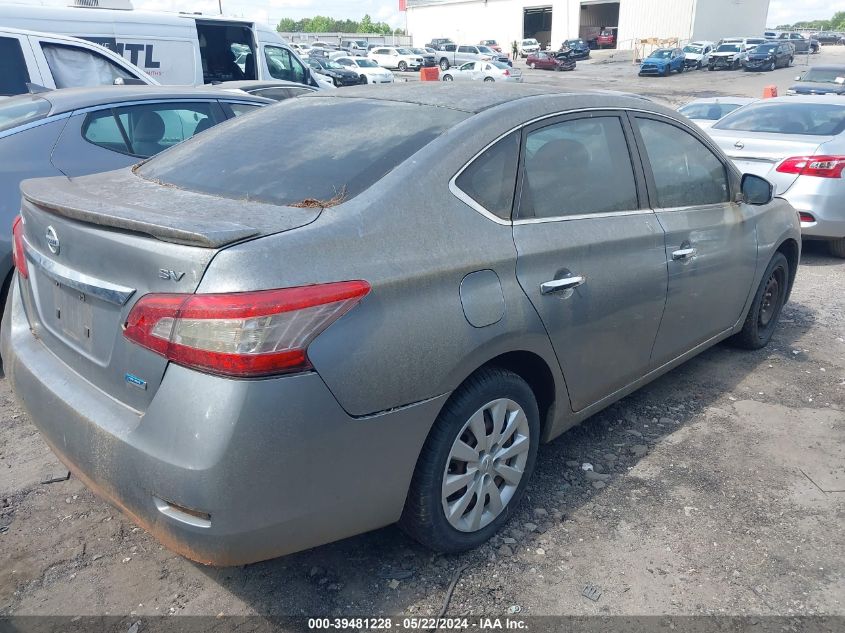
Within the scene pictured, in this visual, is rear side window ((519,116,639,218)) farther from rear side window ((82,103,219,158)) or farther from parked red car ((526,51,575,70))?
parked red car ((526,51,575,70))

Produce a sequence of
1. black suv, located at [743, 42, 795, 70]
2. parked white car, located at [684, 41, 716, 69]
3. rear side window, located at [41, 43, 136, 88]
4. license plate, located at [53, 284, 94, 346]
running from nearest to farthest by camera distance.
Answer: license plate, located at [53, 284, 94, 346] → rear side window, located at [41, 43, 136, 88] → black suv, located at [743, 42, 795, 70] → parked white car, located at [684, 41, 716, 69]

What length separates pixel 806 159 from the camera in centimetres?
689

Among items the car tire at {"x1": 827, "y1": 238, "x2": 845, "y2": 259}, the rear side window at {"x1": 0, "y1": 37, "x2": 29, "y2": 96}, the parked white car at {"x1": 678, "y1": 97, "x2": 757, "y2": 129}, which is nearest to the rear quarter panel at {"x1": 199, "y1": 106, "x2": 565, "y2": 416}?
the car tire at {"x1": 827, "y1": 238, "x2": 845, "y2": 259}

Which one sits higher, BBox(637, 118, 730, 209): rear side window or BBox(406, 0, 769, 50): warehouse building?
BBox(637, 118, 730, 209): rear side window

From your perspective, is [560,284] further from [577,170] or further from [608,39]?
[608,39]

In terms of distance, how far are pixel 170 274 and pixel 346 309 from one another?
0.51m

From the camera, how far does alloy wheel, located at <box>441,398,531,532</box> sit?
262cm

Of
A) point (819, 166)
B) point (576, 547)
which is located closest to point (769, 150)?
point (819, 166)

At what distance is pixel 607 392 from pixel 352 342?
1660 mm

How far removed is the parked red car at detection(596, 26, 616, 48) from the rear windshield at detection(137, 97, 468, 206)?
73.0 meters

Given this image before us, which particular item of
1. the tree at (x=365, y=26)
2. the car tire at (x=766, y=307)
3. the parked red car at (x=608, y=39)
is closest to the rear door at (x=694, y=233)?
the car tire at (x=766, y=307)

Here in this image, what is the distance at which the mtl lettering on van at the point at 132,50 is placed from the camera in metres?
10.1

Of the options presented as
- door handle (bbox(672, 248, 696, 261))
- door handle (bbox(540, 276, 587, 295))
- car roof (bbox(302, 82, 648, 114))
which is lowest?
door handle (bbox(672, 248, 696, 261))

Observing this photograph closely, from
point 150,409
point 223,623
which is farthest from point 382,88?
point 223,623
